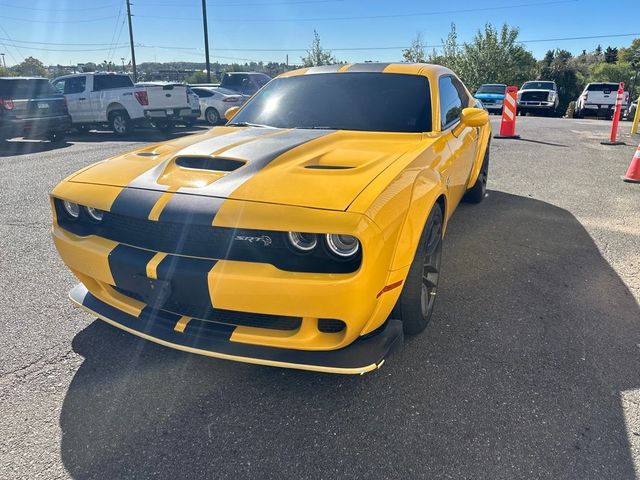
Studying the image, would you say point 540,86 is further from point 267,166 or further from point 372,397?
point 372,397

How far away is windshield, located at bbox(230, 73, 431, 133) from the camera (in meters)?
3.12

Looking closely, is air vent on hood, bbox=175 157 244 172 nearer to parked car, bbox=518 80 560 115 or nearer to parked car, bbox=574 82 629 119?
parked car, bbox=574 82 629 119

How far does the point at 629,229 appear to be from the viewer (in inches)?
177

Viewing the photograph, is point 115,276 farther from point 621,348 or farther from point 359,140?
point 621,348

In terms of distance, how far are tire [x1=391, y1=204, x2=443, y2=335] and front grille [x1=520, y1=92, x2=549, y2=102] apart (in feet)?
73.2

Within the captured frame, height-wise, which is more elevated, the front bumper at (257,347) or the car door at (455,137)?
the car door at (455,137)

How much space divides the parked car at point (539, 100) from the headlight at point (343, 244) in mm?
23324

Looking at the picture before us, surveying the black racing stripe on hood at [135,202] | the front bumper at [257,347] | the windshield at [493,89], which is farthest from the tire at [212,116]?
the windshield at [493,89]

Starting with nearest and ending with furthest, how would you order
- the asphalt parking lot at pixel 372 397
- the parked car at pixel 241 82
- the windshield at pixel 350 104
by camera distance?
1. the asphalt parking lot at pixel 372 397
2. the windshield at pixel 350 104
3. the parked car at pixel 241 82

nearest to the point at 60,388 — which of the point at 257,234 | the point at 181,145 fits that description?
the point at 257,234

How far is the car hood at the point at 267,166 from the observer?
6.48 ft

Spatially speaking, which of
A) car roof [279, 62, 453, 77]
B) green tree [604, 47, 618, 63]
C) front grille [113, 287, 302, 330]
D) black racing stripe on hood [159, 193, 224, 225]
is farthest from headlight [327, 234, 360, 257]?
green tree [604, 47, 618, 63]

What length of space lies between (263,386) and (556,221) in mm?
3816

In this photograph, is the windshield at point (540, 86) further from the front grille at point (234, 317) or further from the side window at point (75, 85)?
the front grille at point (234, 317)
